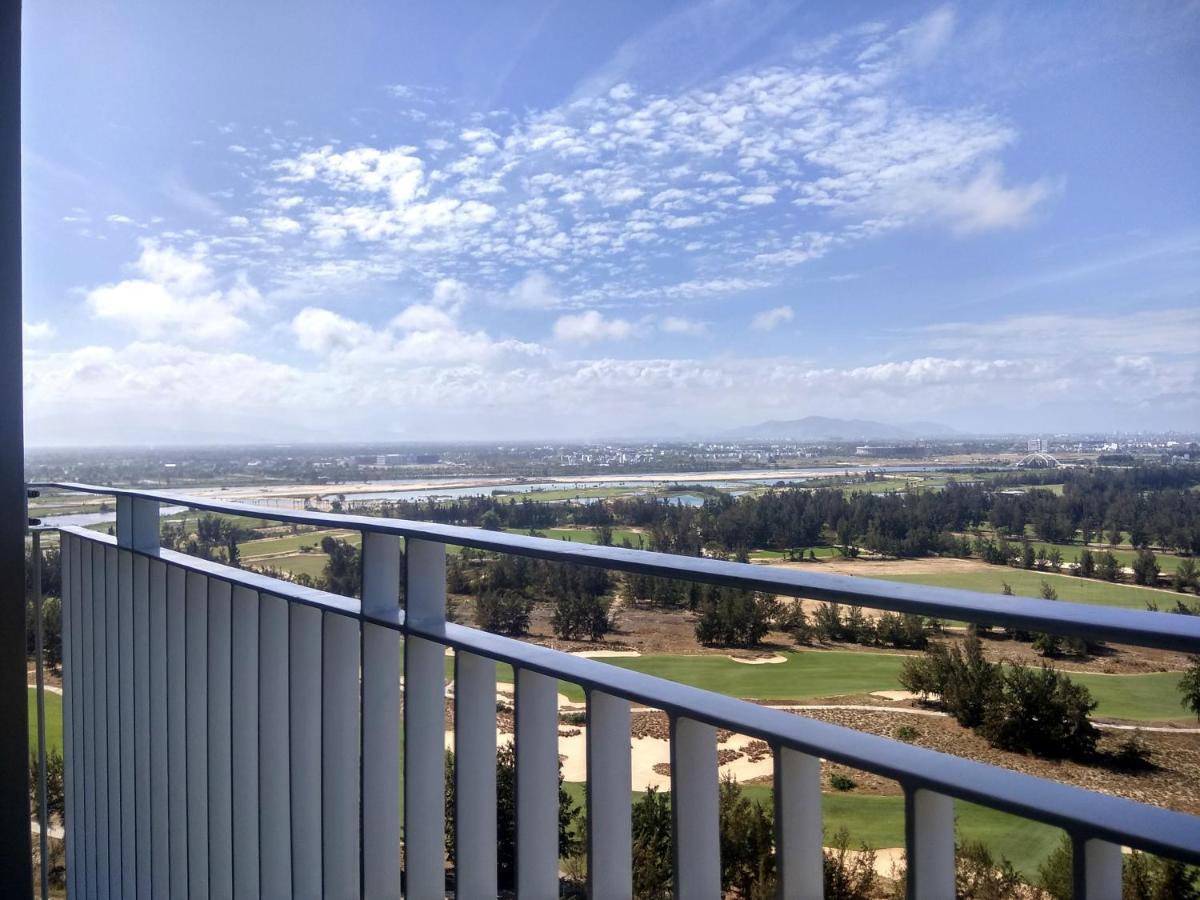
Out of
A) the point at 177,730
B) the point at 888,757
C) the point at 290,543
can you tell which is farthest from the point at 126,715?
the point at 888,757

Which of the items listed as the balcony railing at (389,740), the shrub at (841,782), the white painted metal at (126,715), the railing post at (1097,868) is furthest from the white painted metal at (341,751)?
the railing post at (1097,868)

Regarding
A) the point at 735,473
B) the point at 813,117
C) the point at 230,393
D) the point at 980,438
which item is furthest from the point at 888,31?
the point at 230,393

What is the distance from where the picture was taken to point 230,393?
20.1ft

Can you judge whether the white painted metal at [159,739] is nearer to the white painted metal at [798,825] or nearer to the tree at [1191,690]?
the white painted metal at [798,825]

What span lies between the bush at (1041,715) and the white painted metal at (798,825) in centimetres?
20

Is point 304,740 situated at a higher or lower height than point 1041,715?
lower

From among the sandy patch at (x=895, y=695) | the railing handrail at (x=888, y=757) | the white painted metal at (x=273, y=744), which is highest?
the sandy patch at (x=895, y=695)

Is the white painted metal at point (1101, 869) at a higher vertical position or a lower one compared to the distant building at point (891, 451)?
lower

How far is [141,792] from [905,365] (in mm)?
2860

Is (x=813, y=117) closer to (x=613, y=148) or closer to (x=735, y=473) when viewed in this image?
(x=735, y=473)

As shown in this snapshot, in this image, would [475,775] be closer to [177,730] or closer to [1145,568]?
[1145,568]

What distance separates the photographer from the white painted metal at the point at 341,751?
1.55 metres

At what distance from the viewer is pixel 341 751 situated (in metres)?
1.56

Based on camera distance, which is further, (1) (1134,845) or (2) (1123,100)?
(2) (1123,100)
